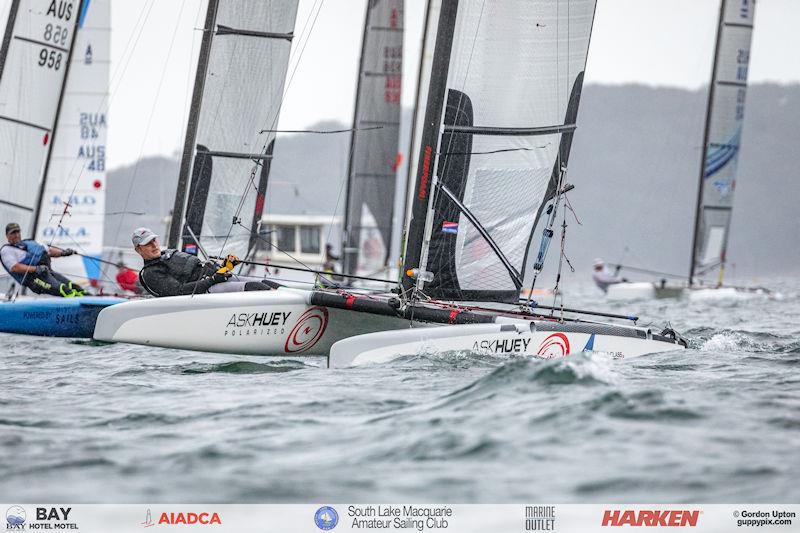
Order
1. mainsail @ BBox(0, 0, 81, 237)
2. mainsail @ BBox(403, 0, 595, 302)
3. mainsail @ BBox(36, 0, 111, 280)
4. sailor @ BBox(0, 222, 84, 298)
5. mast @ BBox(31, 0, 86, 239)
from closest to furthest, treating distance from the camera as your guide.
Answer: mainsail @ BBox(403, 0, 595, 302)
sailor @ BBox(0, 222, 84, 298)
mainsail @ BBox(0, 0, 81, 237)
mast @ BBox(31, 0, 86, 239)
mainsail @ BBox(36, 0, 111, 280)

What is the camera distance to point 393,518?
11.6 ft

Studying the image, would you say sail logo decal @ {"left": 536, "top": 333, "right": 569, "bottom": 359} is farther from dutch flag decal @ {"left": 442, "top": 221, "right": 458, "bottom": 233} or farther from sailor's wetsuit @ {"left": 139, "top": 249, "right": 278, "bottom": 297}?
sailor's wetsuit @ {"left": 139, "top": 249, "right": 278, "bottom": 297}

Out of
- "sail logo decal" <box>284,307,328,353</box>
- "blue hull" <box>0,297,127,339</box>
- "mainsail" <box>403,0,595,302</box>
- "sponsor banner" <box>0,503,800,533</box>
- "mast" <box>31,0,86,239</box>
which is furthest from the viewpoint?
"mast" <box>31,0,86,239</box>

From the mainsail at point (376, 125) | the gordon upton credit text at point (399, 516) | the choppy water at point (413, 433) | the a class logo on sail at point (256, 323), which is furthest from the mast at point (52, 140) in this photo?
the gordon upton credit text at point (399, 516)

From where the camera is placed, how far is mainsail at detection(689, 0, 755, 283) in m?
20.1

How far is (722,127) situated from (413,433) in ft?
56.6

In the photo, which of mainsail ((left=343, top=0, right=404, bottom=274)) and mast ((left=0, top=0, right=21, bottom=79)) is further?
mainsail ((left=343, top=0, right=404, bottom=274))

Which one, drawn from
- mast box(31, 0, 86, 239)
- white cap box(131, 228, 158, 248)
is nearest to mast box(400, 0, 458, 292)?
white cap box(131, 228, 158, 248)

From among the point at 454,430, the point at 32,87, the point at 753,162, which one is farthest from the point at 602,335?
the point at 753,162

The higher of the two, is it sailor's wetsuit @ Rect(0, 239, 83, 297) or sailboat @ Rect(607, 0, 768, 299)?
sailboat @ Rect(607, 0, 768, 299)

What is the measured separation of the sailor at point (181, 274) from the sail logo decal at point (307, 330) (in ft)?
1.85

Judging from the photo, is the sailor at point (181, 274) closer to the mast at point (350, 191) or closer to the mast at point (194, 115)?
the mast at point (194, 115)

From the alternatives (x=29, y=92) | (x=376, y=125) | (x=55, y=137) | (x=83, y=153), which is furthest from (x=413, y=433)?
(x=376, y=125)

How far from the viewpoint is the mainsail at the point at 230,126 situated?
10.7 meters
